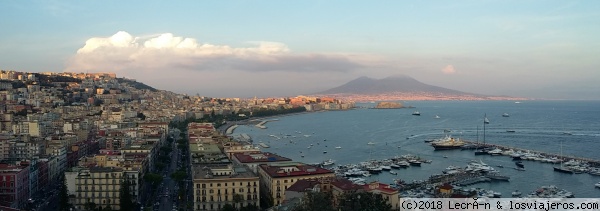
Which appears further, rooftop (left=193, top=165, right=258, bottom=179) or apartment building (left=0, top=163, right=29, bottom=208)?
rooftop (left=193, top=165, right=258, bottom=179)

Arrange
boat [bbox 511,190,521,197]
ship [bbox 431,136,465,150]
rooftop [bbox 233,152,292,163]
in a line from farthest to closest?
ship [bbox 431,136,465,150] → rooftop [bbox 233,152,292,163] → boat [bbox 511,190,521,197]

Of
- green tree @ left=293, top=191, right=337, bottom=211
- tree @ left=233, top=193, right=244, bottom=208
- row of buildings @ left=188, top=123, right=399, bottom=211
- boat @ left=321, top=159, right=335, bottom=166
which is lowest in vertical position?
boat @ left=321, top=159, right=335, bottom=166

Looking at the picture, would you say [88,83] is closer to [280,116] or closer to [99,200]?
[280,116]

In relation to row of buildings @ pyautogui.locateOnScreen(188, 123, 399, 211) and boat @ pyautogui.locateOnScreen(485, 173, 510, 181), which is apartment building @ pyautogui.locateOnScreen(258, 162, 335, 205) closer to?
row of buildings @ pyautogui.locateOnScreen(188, 123, 399, 211)

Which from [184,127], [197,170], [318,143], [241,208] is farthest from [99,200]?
[184,127]

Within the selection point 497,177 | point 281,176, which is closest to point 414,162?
point 497,177

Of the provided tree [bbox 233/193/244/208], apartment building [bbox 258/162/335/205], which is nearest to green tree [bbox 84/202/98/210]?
tree [bbox 233/193/244/208]
